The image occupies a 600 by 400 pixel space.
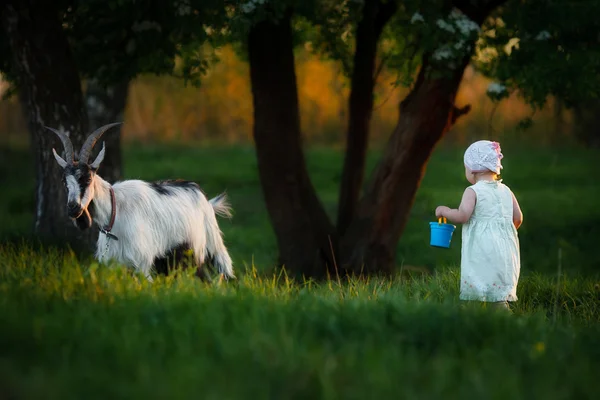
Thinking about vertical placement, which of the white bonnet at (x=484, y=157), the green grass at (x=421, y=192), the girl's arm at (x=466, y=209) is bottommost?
the green grass at (x=421, y=192)

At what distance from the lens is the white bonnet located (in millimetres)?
7473

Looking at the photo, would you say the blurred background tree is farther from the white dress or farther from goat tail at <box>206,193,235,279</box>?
the white dress

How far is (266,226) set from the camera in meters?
18.9

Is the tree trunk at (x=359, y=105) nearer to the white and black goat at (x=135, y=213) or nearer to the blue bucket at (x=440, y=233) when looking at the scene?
the white and black goat at (x=135, y=213)

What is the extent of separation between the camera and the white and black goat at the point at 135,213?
794 cm

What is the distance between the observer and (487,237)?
7336mm

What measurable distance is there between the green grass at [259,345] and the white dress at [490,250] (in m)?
0.53

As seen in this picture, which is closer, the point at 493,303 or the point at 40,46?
the point at 493,303

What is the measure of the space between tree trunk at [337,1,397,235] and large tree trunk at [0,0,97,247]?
13.4ft

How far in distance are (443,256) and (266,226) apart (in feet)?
14.6

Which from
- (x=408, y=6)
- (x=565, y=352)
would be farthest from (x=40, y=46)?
(x=565, y=352)

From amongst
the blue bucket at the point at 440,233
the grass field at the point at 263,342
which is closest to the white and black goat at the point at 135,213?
the grass field at the point at 263,342

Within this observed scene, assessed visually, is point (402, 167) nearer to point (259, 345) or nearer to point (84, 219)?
point (84, 219)

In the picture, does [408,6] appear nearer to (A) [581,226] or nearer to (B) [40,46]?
(B) [40,46]
